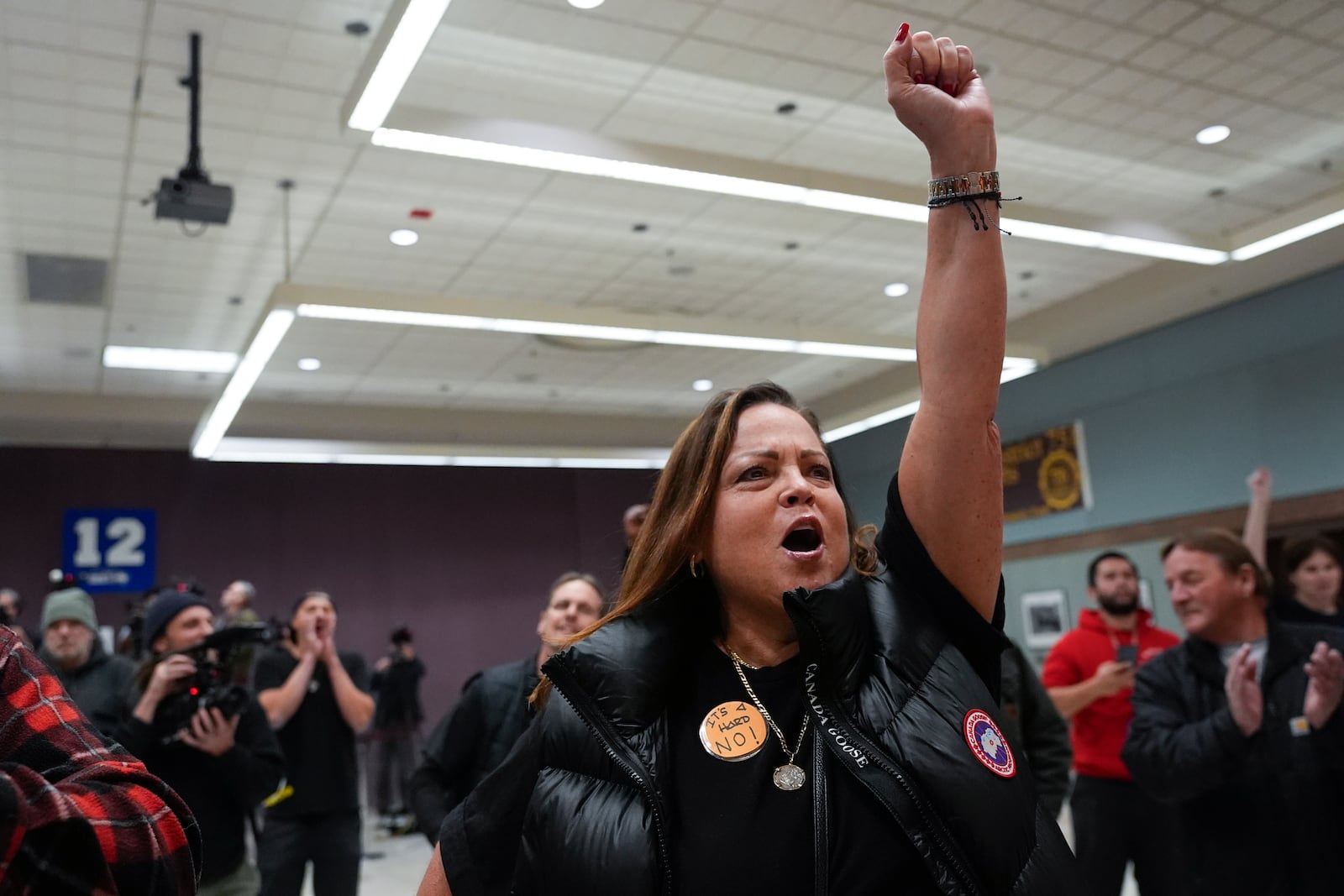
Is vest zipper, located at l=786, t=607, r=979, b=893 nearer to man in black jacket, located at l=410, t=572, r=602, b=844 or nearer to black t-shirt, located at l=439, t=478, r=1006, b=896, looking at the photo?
black t-shirt, located at l=439, t=478, r=1006, b=896

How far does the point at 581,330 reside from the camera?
27.1ft

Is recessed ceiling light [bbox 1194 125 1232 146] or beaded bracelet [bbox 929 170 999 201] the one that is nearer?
beaded bracelet [bbox 929 170 999 201]

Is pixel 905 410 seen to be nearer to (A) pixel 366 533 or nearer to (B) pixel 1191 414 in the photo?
(B) pixel 1191 414

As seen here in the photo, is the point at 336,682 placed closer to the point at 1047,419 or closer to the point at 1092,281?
the point at 1092,281

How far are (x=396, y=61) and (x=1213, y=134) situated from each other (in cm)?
527

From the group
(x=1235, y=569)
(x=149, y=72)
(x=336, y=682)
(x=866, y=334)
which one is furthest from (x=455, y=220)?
(x=1235, y=569)

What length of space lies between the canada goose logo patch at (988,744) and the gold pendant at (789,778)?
0.17 m

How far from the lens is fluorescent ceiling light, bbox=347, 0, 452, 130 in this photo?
168 inches

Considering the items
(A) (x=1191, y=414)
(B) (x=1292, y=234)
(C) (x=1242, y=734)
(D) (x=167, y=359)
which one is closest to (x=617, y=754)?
(C) (x=1242, y=734)

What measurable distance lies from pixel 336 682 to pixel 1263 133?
6488 millimetres

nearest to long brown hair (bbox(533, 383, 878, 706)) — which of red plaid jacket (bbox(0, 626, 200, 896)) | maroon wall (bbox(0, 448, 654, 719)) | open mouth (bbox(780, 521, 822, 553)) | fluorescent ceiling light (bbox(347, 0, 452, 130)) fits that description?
open mouth (bbox(780, 521, 822, 553))

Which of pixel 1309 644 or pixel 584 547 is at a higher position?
pixel 584 547

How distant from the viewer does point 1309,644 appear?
2881 millimetres

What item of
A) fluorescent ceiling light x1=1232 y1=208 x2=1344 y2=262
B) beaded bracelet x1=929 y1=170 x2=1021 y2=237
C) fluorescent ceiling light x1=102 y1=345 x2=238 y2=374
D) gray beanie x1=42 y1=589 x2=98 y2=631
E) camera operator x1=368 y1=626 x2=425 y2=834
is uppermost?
fluorescent ceiling light x1=102 y1=345 x2=238 y2=374
